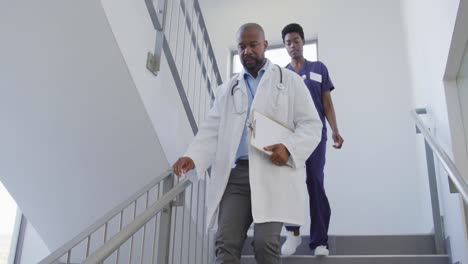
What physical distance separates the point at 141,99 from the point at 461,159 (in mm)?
1598

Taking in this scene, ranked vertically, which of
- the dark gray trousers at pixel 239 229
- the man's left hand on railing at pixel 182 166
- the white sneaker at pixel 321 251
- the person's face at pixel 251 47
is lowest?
the white sneaker at pixel 321 251

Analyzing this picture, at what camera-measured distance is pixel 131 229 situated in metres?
1.52

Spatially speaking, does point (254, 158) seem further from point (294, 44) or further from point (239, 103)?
point (294, 44)

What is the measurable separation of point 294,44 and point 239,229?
143 centimetres

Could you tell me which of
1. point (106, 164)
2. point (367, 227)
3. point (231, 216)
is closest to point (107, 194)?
point (106, 164)

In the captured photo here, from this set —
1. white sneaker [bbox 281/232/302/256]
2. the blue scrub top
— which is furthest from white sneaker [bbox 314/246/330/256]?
the blue scrub top

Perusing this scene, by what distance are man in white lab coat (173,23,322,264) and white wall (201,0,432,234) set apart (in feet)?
6.87

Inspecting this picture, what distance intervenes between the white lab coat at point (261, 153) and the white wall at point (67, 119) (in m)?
0.52

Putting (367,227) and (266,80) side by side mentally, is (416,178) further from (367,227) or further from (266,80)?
(266,80)

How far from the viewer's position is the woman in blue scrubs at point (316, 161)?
8.27 ft

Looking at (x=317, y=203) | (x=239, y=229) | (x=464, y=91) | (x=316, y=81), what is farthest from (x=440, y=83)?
(x=239, y=229)

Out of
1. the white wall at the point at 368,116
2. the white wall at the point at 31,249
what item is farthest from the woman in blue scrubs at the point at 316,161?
the white wall at the point at 31,249

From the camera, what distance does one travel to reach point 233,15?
5172 mm

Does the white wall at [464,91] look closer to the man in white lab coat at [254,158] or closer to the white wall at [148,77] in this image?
the man in white lab coat at [254,158]
